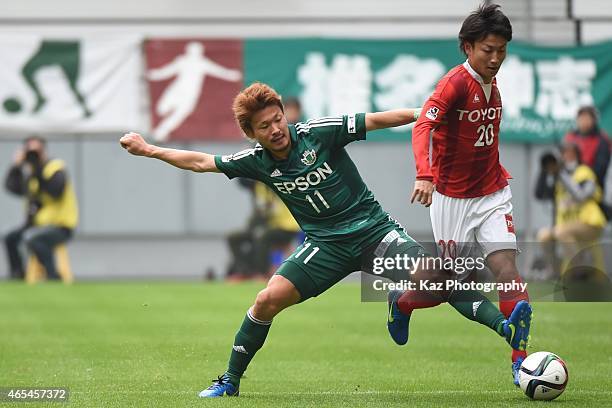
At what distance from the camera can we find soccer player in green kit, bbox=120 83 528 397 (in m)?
7.22

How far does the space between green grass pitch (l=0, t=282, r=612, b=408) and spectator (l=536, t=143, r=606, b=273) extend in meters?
2.73

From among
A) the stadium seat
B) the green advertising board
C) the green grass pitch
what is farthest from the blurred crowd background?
the green grass pitch

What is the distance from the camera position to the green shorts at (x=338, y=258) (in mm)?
7285

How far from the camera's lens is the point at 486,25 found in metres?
7.35

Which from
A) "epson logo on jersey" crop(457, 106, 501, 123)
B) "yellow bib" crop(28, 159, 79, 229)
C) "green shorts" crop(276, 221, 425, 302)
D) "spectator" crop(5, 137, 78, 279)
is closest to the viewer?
"green shorts" crop(276, 221, 425, 302)

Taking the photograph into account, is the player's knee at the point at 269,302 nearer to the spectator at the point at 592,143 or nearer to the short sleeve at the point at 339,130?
the short sleeve at the point at 339,130

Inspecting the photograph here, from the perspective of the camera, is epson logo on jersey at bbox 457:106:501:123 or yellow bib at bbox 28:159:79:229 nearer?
epson logo on jersey at bbox 457:106:501:123

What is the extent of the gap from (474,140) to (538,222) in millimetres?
11240

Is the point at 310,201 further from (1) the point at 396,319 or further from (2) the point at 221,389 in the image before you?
(2) the point at 221,389

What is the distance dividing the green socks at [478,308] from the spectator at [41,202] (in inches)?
443

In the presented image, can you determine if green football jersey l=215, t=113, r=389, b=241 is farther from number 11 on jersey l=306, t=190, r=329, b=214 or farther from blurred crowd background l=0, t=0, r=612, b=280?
blurred crowd background l=0, t=0, r=612, b=280

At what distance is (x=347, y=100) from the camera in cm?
1808

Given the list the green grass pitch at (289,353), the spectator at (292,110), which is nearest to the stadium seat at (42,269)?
the green grass pitch at (289,353)

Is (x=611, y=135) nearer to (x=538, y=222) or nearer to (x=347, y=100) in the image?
(x=538, y=222)
